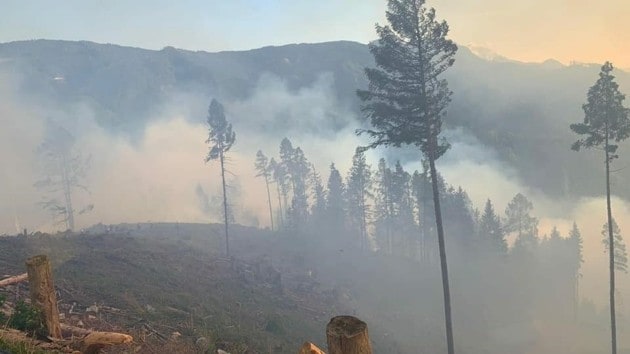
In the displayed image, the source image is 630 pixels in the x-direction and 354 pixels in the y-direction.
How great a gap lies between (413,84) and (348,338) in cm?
1574

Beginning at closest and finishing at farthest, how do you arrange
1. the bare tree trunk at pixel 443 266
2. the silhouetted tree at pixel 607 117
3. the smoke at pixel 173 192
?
the bare tree trunk at pixel 443 266 → the silhouetted tree at pixel 607 117 → the smoke at pixel 173 192

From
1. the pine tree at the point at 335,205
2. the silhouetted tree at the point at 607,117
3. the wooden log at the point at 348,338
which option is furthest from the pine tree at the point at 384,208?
the wooden log at the point at 348,338

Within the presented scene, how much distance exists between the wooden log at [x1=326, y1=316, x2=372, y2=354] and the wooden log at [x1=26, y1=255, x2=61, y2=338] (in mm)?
6301

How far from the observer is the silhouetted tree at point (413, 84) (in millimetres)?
17781

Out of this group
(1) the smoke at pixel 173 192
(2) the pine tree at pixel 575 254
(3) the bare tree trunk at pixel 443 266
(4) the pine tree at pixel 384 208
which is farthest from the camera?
(1) the smoke at pixel 173 192

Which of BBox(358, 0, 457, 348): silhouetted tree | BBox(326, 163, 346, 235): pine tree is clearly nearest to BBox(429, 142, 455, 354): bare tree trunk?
BBox(358, 0, 457, 348): silhouetted tree

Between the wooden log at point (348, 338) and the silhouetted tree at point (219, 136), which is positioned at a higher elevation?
the silhouetted tree at point (219, 136)

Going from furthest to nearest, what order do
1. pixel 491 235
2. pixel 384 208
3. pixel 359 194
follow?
1. pixel 384 208
2. pixel 359 194
3. pixel 491 235

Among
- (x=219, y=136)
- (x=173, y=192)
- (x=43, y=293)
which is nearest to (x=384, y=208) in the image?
(x=219, y=136)

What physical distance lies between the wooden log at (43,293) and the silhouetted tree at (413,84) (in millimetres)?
12618

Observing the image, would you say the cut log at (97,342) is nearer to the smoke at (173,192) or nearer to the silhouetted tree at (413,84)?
the silhouetted tree at (413,84)

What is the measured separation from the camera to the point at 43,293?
7.99m

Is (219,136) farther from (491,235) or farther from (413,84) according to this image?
(491,235)

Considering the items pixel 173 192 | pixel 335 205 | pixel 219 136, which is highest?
pixel 219 136
